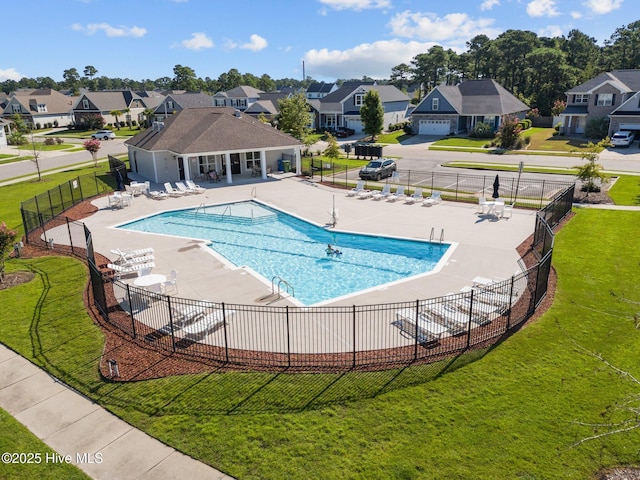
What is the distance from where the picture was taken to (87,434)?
10086 millimetres

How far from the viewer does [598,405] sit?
34.6ft

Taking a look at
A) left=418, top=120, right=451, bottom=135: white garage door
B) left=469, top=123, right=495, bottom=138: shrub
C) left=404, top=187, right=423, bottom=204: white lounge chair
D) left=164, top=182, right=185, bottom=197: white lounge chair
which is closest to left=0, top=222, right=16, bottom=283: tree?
left=164, top=182, right=185, bottom=197: white lounge chair

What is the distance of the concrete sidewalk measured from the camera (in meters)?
9.10

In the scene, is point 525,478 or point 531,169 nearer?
point 525,478

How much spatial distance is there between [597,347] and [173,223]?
2279 centimetres

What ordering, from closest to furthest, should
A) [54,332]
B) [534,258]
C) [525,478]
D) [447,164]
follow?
[525,478] → [54,332] → [534,258] → [447,164]

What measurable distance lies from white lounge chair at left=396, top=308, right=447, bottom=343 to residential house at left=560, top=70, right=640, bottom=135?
182ft

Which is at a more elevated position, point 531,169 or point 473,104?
point 473,104

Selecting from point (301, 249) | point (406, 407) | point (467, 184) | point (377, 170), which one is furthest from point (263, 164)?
point (406, 407)

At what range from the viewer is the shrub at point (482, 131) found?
63438 millimetres

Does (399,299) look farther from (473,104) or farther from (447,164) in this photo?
(473,104)

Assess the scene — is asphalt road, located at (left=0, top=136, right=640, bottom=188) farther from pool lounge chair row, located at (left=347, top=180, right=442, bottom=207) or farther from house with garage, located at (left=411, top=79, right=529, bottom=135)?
pool lounge chair row, located at (left=347, top=180, right=442, bottom=207)

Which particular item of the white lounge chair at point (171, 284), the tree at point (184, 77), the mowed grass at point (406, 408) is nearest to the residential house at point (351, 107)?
the white lounge chair at point (171, 284)

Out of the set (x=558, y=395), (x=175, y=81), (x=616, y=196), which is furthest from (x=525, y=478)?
(x=175, y=81)
